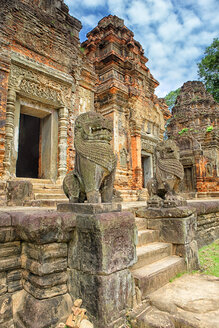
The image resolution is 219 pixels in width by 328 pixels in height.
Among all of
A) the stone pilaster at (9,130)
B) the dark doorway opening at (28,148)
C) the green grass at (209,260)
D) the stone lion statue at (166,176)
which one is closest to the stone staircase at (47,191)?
the stone pilaster at (9,130)

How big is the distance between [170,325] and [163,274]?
83 centimetres

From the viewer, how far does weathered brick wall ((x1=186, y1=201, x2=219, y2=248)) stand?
513 cm

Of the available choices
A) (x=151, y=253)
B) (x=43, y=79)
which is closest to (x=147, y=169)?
(x=43, y=79)

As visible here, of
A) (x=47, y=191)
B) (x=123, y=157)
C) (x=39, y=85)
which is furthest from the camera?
(x=123, y=157)

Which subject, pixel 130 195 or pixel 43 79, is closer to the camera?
pixel 43 79

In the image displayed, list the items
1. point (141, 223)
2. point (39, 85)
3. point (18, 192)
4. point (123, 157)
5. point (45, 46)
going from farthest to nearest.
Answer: point (123, 157)
point (45, 46)
point (39, 85)
point (18, 192)
point (141, 223)

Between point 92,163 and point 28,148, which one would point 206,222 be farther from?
point 28,148

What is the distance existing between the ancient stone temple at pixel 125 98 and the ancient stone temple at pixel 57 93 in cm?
5

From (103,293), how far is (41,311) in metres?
0.60

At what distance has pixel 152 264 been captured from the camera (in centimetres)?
300

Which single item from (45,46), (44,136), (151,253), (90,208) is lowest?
(151,253)

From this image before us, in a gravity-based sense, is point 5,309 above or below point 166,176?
below

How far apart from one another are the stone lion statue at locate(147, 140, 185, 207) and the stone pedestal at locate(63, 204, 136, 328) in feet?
5.90

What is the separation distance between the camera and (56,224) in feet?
7.13
